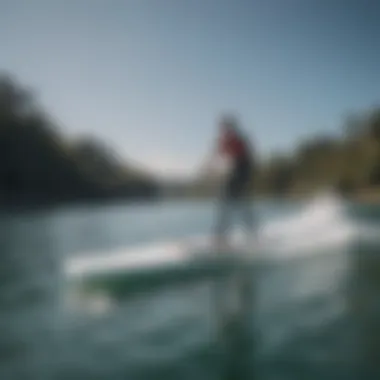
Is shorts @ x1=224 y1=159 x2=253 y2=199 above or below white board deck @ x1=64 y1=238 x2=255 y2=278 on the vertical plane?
above

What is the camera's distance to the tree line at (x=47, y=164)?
1.89 meters

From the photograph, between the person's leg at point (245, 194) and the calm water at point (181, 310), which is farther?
the person's leg at point (245, 194)

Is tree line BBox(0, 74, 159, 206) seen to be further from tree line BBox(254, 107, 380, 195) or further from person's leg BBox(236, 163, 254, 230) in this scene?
tree line BBox(254, 107, 380, 195)

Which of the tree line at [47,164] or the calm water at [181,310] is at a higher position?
the tree line at [47,164]

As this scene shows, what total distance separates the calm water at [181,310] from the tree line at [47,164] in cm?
8

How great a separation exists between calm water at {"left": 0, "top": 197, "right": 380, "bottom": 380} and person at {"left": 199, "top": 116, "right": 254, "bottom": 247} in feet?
0.18

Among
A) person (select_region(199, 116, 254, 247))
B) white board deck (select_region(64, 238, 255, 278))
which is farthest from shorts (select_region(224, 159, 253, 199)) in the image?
white board deck (select_region(64, 238, 255, 278))

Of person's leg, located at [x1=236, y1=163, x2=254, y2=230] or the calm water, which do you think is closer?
the calm water

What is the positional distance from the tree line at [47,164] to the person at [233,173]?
0.28 metres

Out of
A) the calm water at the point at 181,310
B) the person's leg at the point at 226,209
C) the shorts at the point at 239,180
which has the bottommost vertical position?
the calm water at the point at 181,310

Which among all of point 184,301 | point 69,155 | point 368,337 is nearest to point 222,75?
point 69,155

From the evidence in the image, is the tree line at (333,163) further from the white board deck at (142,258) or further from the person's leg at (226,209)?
the white board deck at (142,258)

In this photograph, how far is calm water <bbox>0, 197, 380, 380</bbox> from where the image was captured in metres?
1.79

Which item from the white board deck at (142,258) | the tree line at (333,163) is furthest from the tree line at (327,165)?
the white board deck at (142,258)
